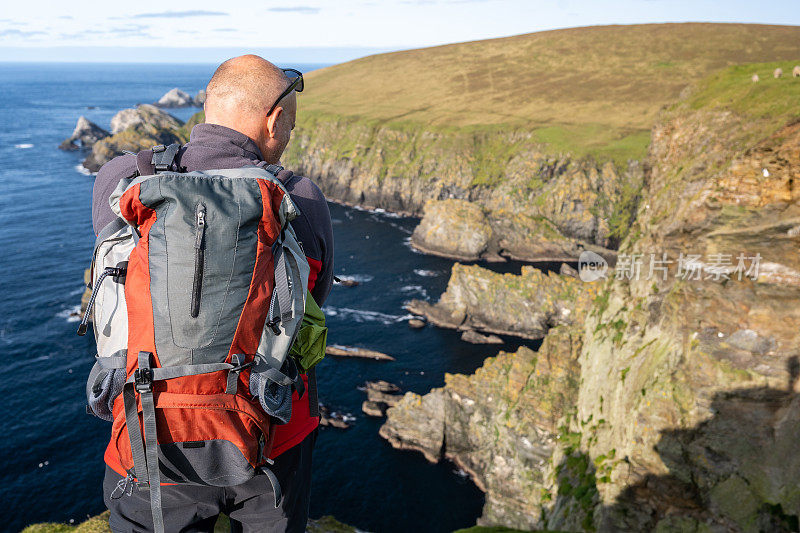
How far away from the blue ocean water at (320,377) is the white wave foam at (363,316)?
0.54 ft

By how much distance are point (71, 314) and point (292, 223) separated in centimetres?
8487

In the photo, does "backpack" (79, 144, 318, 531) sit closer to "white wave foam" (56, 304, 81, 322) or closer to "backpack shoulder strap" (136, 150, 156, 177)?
"backpack shoulder strap" (136, 150, 156, 177)

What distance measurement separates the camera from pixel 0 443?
52812mm

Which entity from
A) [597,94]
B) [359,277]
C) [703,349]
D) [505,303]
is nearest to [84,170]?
[359,277]

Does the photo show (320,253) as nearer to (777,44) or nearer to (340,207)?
(340,207)

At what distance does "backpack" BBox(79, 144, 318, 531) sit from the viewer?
11.4 feet

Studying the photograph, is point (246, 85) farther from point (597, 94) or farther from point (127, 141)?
point (127, 141)

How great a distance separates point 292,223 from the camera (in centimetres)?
429

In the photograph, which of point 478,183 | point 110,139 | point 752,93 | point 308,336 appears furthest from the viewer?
point 110,139

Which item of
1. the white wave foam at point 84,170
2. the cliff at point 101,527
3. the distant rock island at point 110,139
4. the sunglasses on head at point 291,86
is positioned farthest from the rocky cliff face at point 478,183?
the sunglasses on head at point 291,86

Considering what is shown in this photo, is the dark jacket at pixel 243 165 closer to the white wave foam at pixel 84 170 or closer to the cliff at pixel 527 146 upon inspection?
the cliff at pixel 527 146

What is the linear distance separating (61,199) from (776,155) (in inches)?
5523

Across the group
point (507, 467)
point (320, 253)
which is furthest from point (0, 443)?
point (320, 253)

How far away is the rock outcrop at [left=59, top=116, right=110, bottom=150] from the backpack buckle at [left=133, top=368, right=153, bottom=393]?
690ft
